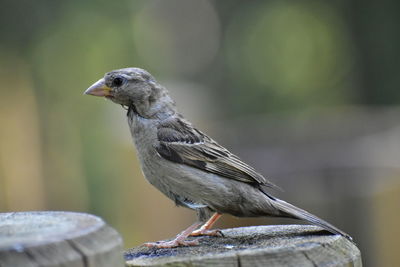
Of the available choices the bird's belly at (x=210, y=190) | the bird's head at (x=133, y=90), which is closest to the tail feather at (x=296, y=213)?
the bird's belly at (x=210, y=190)

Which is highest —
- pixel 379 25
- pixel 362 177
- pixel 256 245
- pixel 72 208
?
pixel 379 25

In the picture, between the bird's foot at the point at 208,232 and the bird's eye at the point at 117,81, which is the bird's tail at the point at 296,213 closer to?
the bird's foot at the point at 208,232

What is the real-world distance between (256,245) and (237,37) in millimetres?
17469

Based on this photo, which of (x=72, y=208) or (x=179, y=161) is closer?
(x=179, y=161)

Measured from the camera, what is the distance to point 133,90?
15.8 ft

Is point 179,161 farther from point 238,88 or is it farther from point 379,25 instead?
point 238,88

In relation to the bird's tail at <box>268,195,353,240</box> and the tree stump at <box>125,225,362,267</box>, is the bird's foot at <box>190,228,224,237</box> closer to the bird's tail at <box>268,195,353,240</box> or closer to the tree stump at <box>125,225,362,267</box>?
the tree stump at <box>125,225,362,267</box>

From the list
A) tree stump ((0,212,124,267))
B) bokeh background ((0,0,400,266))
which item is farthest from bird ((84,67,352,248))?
bokeh background ((0,0,400,266))

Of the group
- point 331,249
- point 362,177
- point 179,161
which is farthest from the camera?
point 362,177

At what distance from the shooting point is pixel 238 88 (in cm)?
1919

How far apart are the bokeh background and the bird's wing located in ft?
7.39

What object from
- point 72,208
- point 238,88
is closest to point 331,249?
point 72,208

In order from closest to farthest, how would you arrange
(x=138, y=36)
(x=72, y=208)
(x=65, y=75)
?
1. (x=72, y=208)
2. (x=65, y=75)
3. (x=138, y=36)

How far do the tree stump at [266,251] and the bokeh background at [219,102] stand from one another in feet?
10.6
